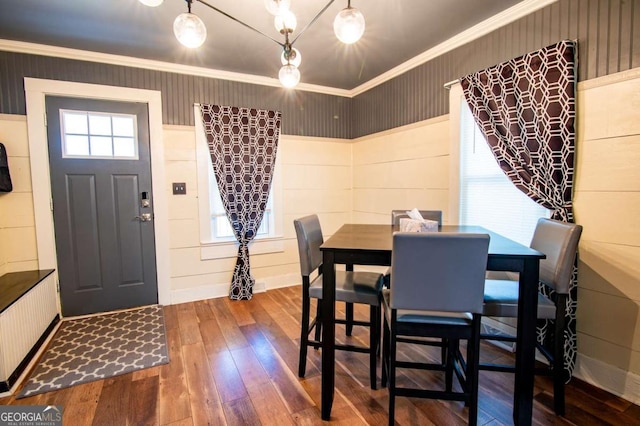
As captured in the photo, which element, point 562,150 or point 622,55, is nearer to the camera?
point 622,55

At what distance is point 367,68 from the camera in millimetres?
3465

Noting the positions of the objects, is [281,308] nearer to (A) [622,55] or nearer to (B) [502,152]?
(B) [502,152]

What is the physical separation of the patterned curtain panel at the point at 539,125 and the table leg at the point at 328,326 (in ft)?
5.02

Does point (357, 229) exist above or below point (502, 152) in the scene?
below

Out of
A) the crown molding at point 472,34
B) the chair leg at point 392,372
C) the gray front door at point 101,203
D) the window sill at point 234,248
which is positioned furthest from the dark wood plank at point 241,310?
the crown molding at point 472,34

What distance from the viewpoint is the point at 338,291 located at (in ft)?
6.60

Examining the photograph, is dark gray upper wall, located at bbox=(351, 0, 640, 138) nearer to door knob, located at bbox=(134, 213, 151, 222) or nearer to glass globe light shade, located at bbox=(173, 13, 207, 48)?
glass globe light shade, located at bbox=(173, 13, 207, 48)

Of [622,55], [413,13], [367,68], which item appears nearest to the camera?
[622,55]

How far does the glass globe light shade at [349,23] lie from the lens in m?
1.47

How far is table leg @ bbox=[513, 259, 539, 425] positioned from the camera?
61.0 inches

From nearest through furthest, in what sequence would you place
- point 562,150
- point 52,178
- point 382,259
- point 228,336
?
point 382,259
point 562,150
point 228,336
point 52,178

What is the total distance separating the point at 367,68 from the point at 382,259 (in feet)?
8.31

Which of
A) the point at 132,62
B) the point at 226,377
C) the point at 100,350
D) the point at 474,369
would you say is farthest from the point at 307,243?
the point at 132,62

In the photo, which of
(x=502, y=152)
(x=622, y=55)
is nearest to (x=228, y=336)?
(x=502, y=152)
